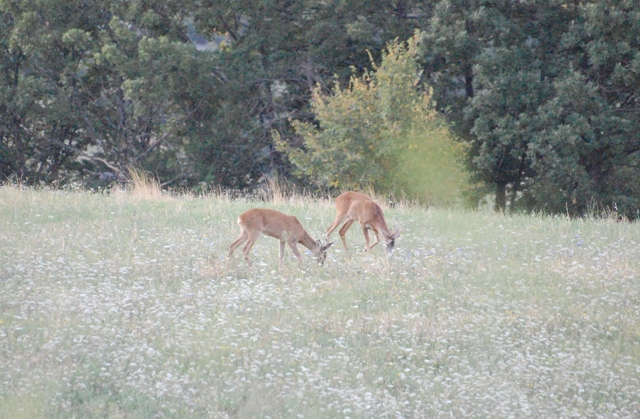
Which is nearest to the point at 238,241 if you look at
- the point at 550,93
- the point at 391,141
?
the point at 391,141

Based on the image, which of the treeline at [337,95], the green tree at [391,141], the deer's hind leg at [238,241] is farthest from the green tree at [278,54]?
the deer's hind leg at [238,241]

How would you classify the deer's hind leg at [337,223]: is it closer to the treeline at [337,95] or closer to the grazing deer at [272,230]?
the grazing deer at [272,230]

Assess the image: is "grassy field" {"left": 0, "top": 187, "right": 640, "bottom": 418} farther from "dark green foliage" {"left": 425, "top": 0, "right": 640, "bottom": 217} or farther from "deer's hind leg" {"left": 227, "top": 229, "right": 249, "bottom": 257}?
"dark green foliage" {"left": 425, "top": 0, "right": 640, "bottom": 217}

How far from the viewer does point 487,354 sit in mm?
7707

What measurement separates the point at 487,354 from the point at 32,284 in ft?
15.2

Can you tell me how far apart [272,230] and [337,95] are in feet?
45.7

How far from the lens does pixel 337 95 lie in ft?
80.3

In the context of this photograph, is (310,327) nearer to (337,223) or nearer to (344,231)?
(344,231)

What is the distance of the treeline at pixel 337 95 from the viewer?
77.9 feet

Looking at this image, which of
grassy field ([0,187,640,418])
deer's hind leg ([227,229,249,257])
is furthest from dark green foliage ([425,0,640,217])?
deer's hind leg ([227,229,249,257])

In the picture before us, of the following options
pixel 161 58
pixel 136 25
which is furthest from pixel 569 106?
pixel 136 25

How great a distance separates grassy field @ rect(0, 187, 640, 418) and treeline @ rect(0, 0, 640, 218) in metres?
11.4

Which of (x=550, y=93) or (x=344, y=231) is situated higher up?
(x=550, y=93)

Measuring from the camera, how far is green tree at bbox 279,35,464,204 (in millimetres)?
22656
